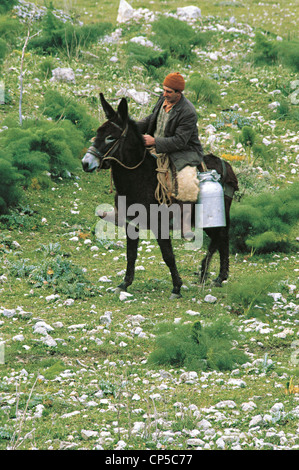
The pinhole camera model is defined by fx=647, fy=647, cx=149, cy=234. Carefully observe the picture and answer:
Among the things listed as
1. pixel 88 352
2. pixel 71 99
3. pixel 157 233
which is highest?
pixel 71 99

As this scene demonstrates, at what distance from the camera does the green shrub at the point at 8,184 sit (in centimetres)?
992

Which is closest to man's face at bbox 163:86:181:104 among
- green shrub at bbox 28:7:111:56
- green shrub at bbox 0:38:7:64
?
green shrub at bbox 0:38:7:64

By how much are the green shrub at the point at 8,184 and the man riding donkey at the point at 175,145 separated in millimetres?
2608

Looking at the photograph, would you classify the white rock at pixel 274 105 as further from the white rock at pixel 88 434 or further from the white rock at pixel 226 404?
the white rock at pixel 88 434

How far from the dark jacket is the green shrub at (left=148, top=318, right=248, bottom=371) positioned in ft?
7.81

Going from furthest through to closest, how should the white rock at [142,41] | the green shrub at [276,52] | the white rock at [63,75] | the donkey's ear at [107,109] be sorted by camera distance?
the white rock at [142,41]
the green shrub at [276,52]
the white rock at [63,75]
the donkey's ear at [107,109]

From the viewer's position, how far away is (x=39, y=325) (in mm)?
6855

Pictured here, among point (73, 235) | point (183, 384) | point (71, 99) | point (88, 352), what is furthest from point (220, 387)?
point (71, 99)

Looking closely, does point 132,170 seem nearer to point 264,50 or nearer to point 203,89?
point 203,89

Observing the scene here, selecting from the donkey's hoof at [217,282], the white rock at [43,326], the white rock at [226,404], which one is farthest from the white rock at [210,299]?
the white rock at [226,404]

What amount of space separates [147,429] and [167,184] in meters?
3.80

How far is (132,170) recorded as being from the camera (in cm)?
770

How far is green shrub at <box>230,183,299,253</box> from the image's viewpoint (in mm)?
9727

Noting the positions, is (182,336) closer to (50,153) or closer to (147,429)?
(147,429)
